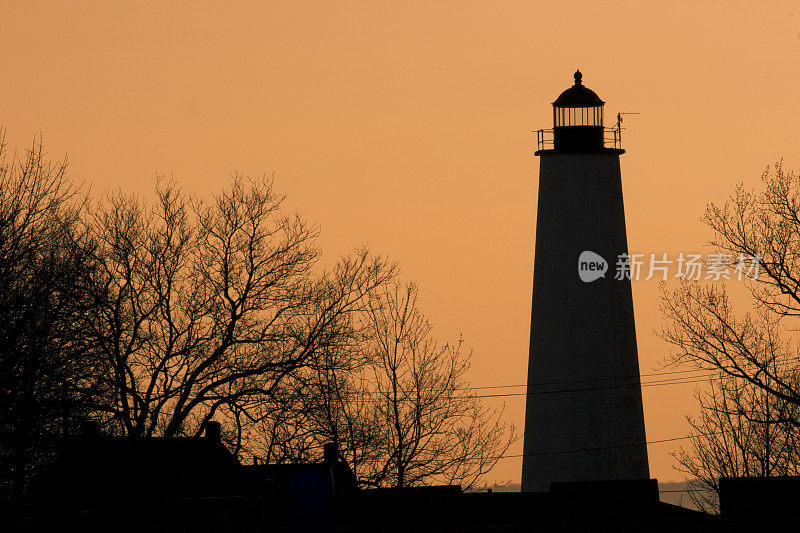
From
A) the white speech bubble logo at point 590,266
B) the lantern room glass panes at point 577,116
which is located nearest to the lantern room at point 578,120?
the lantern room glass panes at point 577,116

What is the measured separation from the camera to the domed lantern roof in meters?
43.5

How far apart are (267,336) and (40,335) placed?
1067 centimetres

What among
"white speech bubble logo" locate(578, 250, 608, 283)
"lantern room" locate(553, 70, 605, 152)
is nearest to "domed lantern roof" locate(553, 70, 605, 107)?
"lantern room" locate(553, 70, 605, 152)

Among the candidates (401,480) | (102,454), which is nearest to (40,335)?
(102,454)

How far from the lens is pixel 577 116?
1703 inches

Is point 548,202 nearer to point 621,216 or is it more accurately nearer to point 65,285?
point 621,216

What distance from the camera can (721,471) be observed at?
52.1m

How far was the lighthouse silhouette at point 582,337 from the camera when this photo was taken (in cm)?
4169

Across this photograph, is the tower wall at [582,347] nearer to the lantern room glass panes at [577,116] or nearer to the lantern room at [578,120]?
the lantern room at [578,120]

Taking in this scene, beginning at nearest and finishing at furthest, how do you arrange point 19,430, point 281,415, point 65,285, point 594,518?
point 19,430 → point 65,285 → point 594,518 → point 281,415

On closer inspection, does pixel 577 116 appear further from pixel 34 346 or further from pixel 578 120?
pixel 34 346

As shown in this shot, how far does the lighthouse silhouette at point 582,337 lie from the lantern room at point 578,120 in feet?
0.39

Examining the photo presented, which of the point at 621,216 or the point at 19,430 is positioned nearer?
the point at 19,430

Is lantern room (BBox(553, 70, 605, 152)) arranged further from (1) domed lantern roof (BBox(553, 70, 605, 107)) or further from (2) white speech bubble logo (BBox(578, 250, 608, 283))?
(2) white speech bubble logo (BBox(578, 250, 608, 283))
